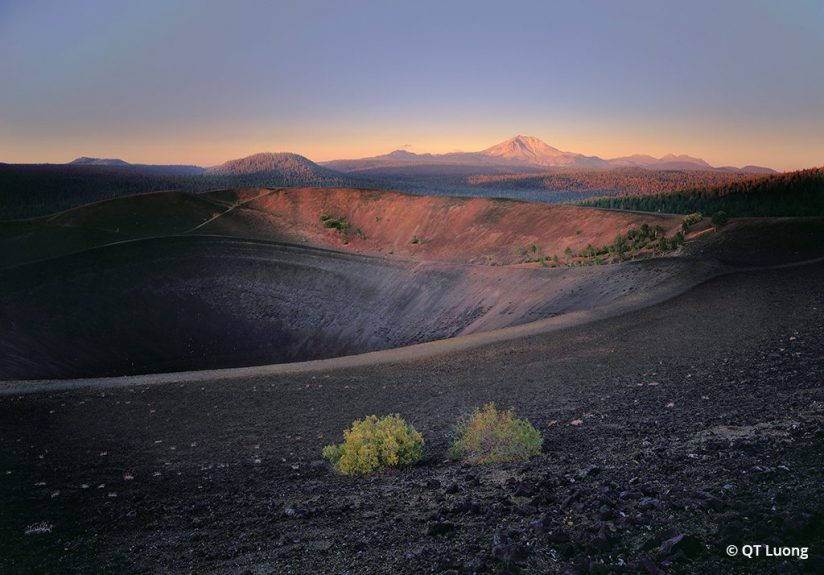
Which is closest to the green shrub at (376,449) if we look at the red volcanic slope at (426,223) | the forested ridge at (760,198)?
the red volcanic slope at (426,223)

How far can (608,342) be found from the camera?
16.8 metres

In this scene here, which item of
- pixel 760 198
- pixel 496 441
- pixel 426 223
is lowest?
pixel 496 441

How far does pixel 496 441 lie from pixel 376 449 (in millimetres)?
2009

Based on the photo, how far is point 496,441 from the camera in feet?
31.1

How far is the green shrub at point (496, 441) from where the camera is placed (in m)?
9.13

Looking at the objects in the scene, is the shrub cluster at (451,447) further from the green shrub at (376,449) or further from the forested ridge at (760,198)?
the forested ridge at (760,198)

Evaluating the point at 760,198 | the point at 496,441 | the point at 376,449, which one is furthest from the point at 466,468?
the point at 760,198

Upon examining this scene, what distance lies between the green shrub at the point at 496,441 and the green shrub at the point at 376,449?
2.42ft

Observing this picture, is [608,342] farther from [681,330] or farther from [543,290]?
[543,290]

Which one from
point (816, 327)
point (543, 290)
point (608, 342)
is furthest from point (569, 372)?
point (543, 290)

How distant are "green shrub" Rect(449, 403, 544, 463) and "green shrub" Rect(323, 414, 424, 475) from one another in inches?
29.0

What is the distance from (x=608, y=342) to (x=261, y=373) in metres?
11.1

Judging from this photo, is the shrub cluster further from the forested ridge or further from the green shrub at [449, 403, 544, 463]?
the forested ridge

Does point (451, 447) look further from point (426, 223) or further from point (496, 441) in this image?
point (426, 223)
